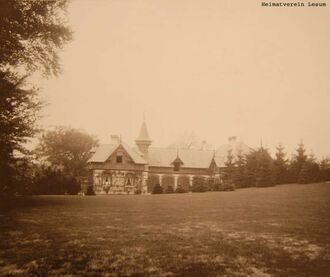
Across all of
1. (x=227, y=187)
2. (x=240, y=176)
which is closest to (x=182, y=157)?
(x=240, y=176)

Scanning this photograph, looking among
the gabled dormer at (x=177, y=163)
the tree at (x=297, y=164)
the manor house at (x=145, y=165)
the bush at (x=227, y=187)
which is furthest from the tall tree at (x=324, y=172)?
the gabled dormer at (x=177, y=163)

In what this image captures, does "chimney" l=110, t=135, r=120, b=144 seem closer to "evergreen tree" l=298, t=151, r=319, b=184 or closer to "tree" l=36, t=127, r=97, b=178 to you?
"tree" l=36, t=127, r=97, b=178

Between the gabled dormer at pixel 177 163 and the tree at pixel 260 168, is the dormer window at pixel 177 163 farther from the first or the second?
the tree at pixel 260 168

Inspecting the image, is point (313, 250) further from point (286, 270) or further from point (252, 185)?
point (252, 185)

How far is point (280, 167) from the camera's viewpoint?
21516 millimetres

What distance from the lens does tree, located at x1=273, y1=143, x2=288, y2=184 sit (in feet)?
68.9

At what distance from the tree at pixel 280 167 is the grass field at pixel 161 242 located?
11.0m

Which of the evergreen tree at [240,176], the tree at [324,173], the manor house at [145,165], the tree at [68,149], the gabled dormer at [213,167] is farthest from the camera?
the tree at [68,149]

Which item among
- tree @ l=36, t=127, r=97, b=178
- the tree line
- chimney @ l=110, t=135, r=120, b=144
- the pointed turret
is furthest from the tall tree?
tree @ l=36, t=127, r=97, b=178

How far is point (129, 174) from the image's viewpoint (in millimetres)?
27938

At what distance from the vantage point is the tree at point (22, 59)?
8665mm

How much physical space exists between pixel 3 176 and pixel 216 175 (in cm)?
2439


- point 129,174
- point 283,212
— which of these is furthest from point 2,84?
point 129,174

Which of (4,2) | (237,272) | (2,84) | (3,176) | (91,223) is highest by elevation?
(4,2)
